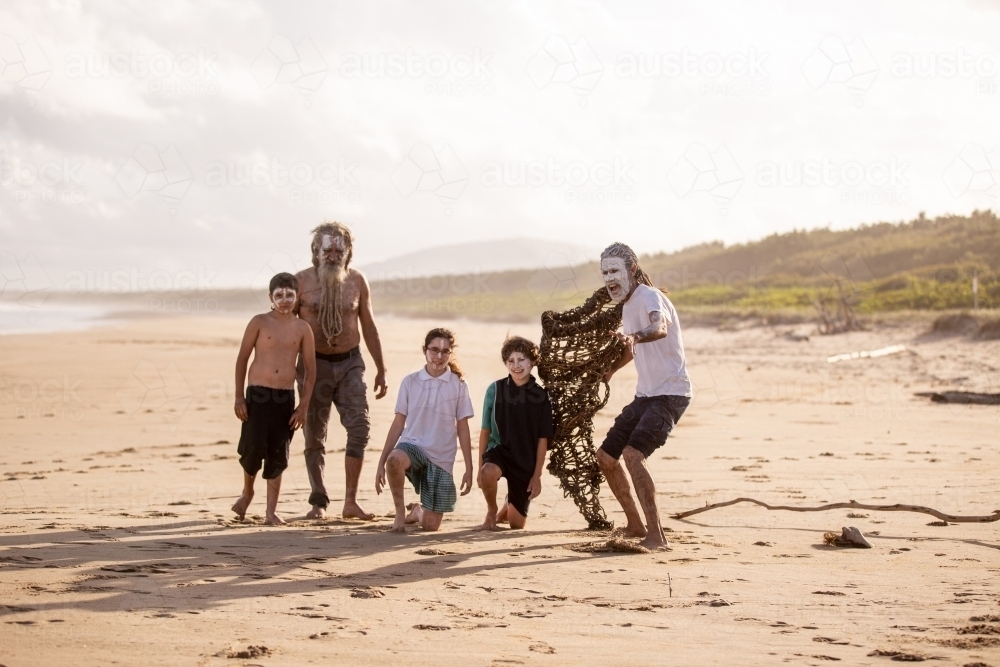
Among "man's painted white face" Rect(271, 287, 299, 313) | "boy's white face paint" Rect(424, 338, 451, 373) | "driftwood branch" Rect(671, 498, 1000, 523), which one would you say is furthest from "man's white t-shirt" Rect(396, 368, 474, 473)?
"driftwood branch" Rect(671, 498, 1000, 523)

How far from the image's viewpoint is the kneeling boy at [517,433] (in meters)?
6.39

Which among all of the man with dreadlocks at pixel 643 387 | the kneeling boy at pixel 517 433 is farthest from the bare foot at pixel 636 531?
the kneeling boy at pixel 517 433

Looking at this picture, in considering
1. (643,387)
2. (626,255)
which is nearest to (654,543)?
(643,387)

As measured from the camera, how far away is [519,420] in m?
6.43

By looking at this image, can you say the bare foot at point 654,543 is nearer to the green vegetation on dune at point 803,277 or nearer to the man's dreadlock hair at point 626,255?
the man's dreadlock hair at point 626,255

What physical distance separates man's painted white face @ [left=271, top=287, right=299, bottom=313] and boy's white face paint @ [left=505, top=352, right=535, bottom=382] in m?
1.57

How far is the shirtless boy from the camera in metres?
6.57

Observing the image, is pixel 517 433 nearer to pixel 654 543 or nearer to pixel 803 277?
pixel 654 543

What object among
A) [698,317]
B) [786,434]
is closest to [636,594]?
[786,434]

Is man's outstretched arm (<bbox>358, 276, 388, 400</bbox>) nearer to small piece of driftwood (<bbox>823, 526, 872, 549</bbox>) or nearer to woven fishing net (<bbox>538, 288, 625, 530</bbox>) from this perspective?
woven fishing net (<bbox>538, 288, 625, 530</bbox>)

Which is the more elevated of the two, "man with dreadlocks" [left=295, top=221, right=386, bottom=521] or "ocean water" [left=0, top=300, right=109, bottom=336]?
"ocean water" [left=0, top=300, right=109, bottom=336]

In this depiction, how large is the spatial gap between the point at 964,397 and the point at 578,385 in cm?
768

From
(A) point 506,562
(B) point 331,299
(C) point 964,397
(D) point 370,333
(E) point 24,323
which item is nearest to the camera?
(A) point 506,562

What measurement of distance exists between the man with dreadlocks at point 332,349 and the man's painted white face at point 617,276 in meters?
2.10
